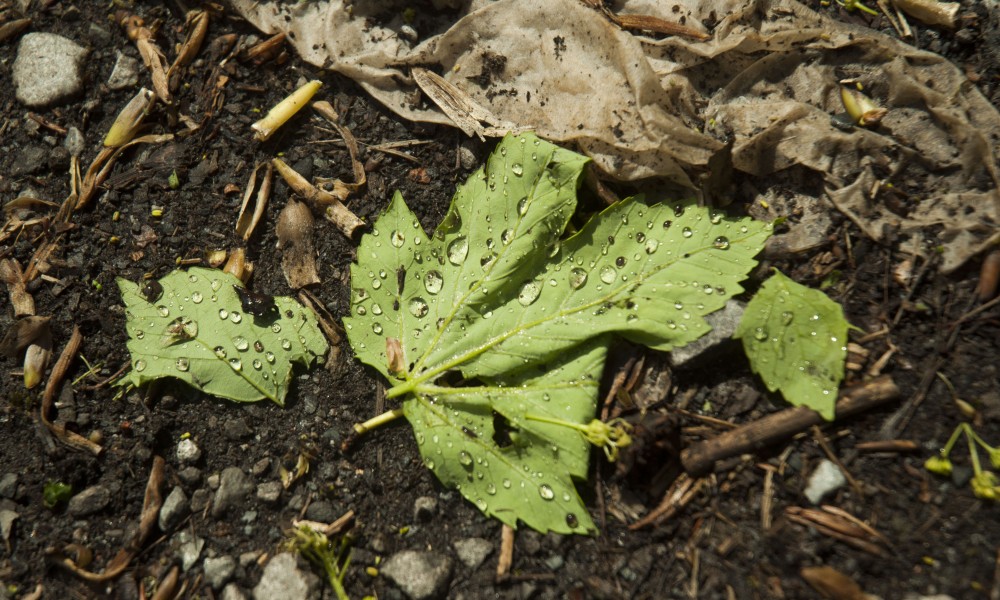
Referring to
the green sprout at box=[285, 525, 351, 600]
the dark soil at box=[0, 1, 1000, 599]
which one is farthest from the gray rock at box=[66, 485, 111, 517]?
the green sprout at box=[285, 525, 351, 600]

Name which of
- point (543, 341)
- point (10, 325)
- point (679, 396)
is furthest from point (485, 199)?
point (10, 325)

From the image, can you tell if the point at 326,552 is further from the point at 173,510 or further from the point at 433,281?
the point at 433,281

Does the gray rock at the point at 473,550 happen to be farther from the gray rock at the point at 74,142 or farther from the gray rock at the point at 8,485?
the gray rock at the point at 74,142

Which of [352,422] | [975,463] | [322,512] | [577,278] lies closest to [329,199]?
[352,422]

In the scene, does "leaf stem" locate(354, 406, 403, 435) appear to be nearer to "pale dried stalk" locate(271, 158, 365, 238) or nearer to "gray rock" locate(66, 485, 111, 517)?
"pale dried stalk" locate(271, 158, 365, 238)

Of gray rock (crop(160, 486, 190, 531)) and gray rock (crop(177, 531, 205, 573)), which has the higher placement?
gray rock (crop(160, 486, 190, 531))

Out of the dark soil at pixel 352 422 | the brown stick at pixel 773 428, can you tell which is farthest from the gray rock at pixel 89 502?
the brown stick at pixel 773 428
